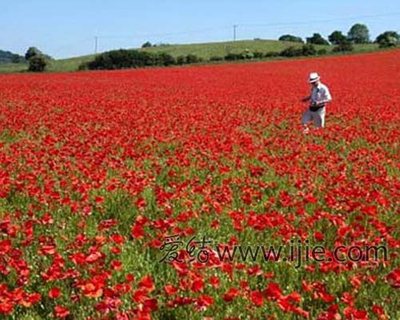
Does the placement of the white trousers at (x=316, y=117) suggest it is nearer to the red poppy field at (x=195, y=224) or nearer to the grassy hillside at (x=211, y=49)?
the red poppy field at (x=195, y=224)

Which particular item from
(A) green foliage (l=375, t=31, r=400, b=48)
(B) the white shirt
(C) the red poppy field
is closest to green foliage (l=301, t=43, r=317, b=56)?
(A) green foliage (l=375, t=31, r=400, b=48)

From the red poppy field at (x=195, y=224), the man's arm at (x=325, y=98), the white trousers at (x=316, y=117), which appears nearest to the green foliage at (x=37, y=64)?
the red poppy field at (x=195, y=224)

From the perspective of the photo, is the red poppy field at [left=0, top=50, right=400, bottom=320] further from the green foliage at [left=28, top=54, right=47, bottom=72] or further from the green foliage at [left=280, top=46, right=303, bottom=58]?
the green foliage at [left=280, top=46, right=303, bottom=58]

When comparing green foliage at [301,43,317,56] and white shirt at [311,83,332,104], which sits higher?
green foliage at [301,43,317,56]

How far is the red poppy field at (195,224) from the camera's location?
434 centimetres

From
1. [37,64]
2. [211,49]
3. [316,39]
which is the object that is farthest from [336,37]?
[37,64]

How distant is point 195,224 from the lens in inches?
250

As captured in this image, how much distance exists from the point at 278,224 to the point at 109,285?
185 cm

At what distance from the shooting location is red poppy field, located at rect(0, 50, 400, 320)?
14.2 ft

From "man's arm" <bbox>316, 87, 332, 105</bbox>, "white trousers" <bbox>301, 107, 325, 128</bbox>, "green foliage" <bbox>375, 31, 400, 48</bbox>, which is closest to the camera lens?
"man's arm" <bbox>316, 87, 332, 105</bbox>

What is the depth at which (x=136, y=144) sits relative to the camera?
1215 cm

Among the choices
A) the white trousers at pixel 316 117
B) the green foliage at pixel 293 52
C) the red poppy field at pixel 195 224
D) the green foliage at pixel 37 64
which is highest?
the green foliage at pixel 293 52

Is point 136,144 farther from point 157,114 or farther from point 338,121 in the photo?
point 338,121

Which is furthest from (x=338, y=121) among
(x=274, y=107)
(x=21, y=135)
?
(x=21, y=135)
